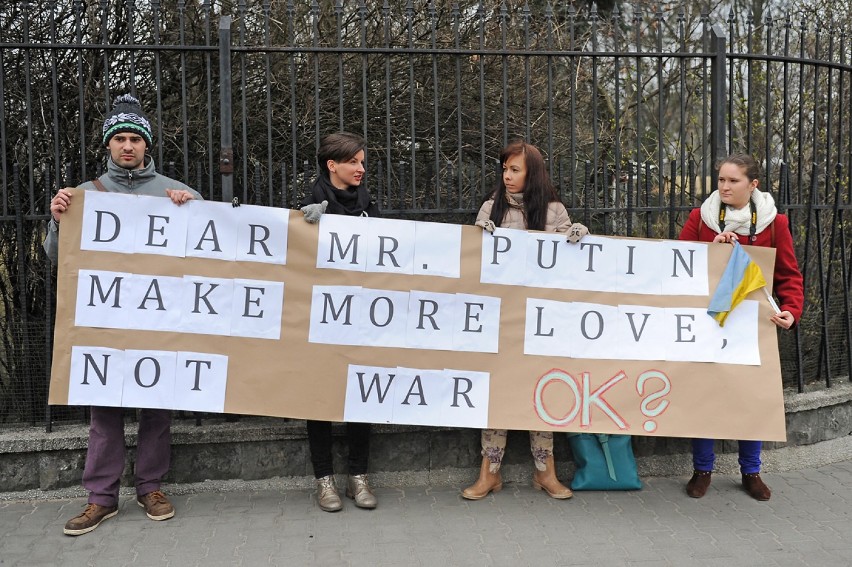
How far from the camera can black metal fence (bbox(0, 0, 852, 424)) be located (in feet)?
15.7

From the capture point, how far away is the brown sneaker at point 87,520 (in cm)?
415

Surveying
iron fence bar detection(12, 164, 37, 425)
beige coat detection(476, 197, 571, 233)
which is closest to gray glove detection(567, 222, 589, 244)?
beige coat detection(476, 197, 571, 233)

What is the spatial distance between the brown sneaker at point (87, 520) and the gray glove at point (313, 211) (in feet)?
5.77

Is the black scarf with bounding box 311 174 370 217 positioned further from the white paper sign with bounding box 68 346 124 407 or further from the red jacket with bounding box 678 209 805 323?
the red jacket with bounding box 678 209 805 323

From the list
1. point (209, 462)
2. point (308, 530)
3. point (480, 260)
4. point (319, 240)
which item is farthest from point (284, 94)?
point (308, 530)

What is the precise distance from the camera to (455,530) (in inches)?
167

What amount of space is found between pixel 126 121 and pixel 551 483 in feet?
9.52

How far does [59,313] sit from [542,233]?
2.47 meters

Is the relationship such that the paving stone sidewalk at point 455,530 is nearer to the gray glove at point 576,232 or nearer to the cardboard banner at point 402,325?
the cardboard banner at point 402,325

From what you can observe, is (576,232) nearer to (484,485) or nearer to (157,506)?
(484,485)

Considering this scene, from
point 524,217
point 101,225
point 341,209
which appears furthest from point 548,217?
point 101,225

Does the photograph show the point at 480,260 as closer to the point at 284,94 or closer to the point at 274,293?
the point at 274,293

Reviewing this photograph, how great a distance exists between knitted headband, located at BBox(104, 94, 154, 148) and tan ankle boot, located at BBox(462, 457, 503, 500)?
249 centimetres

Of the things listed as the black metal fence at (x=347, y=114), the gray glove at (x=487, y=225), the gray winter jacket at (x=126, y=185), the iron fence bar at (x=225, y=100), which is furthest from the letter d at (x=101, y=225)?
the gray glove at (x=487, y=225)
